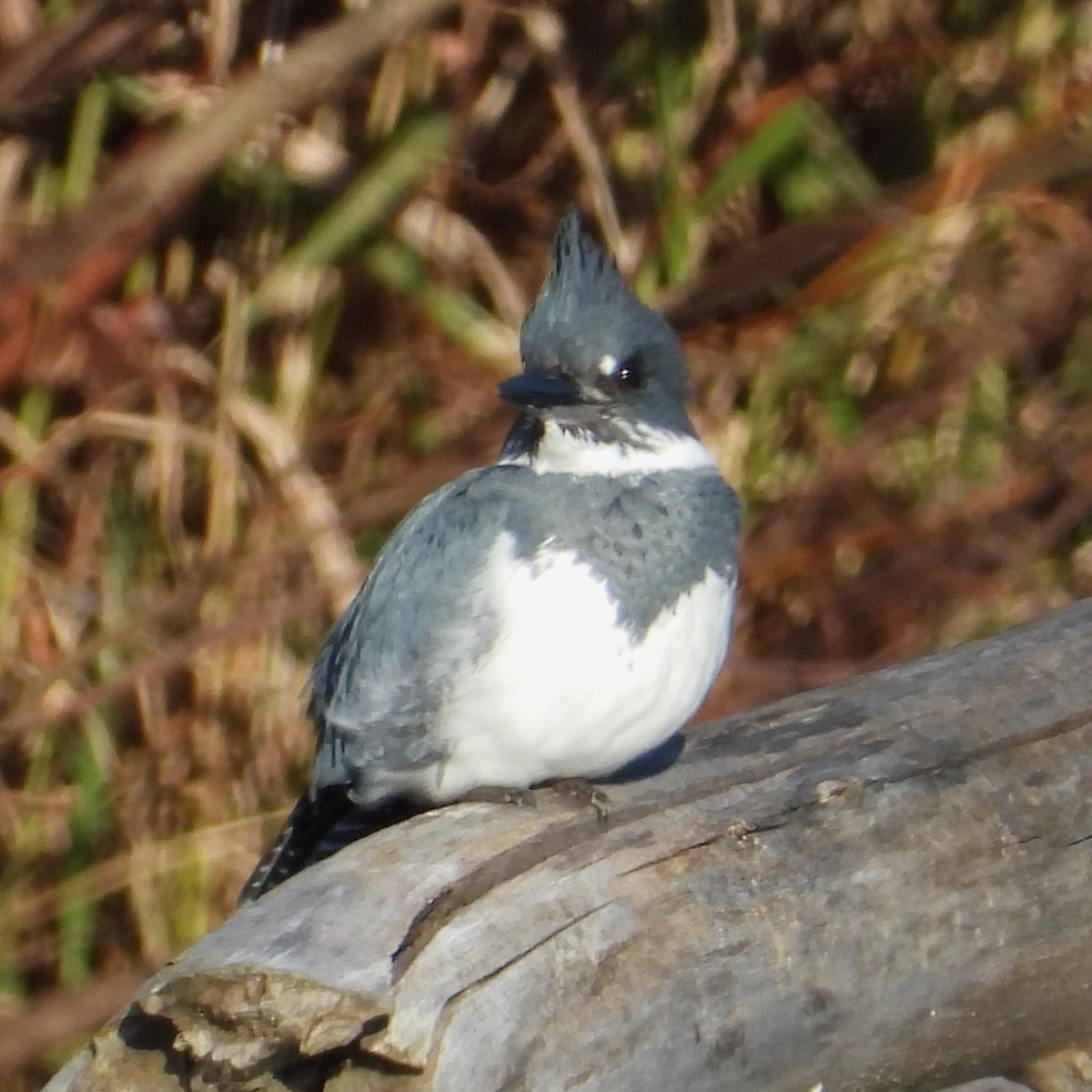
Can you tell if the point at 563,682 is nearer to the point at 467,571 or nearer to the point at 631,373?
the point at 467,571

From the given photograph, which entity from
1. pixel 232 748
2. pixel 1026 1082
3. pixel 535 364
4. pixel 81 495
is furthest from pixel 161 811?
pixel 1026 1082

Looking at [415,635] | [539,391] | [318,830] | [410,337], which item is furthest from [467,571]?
[410,337]

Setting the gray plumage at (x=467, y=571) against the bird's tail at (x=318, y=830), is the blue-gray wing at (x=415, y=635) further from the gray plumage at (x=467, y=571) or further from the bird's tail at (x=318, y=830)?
the bird's tail at (x=318, y=830)

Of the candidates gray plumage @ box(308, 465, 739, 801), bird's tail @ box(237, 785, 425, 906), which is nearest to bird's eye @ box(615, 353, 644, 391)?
gray plumage @ box(308, 465, 739, 801)

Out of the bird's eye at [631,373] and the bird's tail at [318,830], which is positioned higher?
the bird's eye at [631,373]

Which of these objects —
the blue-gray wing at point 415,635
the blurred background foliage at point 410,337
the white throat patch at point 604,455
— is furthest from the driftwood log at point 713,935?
the blurred background foliage at point 410,337
